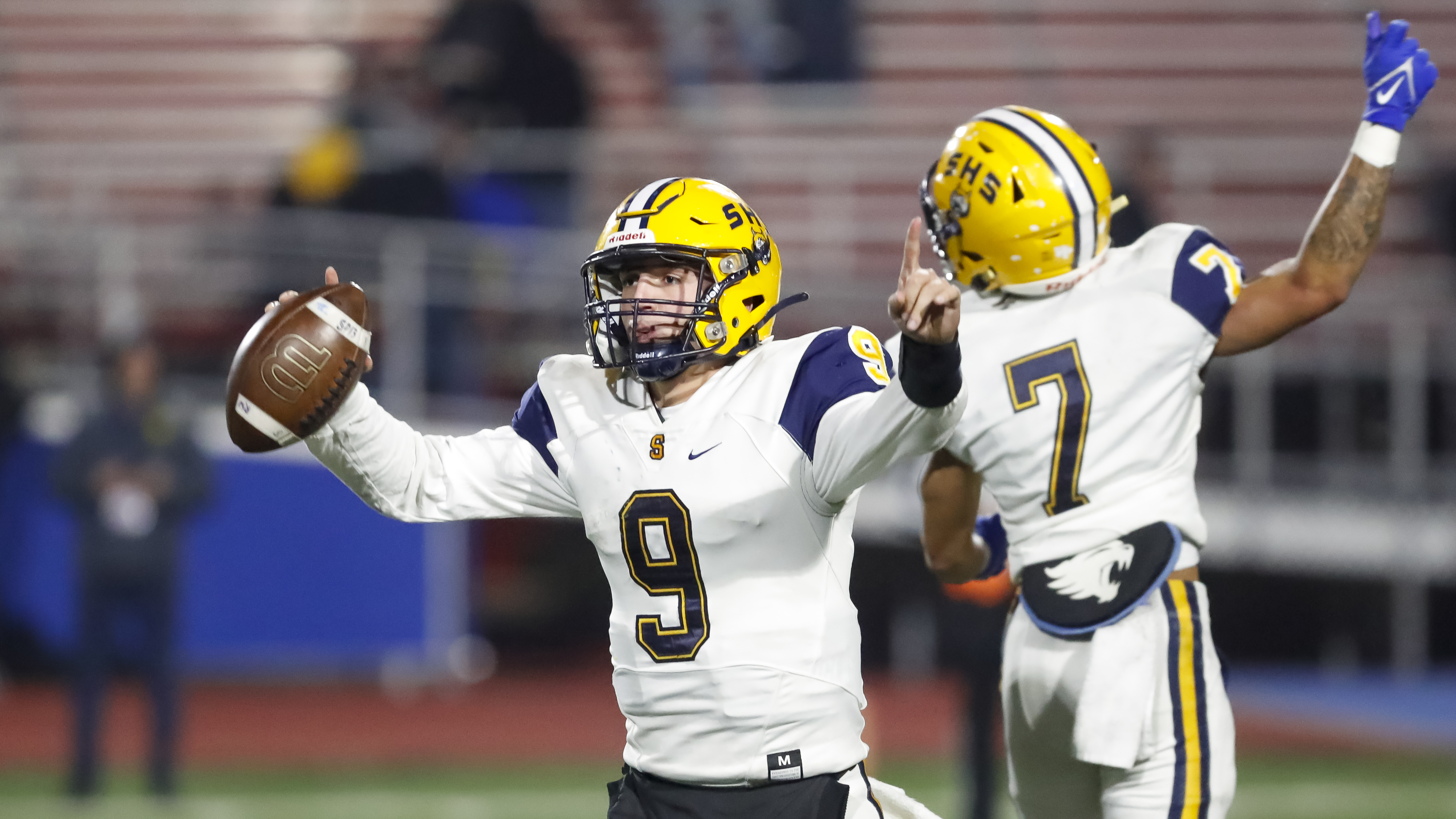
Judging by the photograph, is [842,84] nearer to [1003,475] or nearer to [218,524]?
[218,524]

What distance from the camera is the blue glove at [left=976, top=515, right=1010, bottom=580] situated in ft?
13.5

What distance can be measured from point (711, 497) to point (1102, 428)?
990 millimetres

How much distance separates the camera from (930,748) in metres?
9.11

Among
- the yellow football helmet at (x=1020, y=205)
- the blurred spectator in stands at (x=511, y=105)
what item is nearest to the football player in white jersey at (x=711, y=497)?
the yellow football helmet at (x=1020, y=205)

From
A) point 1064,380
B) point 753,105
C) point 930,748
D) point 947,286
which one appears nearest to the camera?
point 947,286

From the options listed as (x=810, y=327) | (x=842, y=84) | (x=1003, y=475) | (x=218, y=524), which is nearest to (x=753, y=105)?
(x=842, y=84)

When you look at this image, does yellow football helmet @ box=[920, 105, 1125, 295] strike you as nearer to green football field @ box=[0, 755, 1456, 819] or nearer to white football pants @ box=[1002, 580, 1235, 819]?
white football pants @ box=[1002, 580, 1235, 819]

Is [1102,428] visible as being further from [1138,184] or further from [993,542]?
[1138,184]

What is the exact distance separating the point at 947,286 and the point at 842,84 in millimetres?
10332

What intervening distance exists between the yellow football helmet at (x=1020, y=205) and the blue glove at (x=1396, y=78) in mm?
584

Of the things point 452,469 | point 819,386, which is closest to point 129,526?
point 452,469

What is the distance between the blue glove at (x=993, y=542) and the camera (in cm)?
413

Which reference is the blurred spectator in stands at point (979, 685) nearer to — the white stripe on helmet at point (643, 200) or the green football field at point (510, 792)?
the green football field at point (510, 792)

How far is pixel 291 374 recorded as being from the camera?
3246 millimetres
